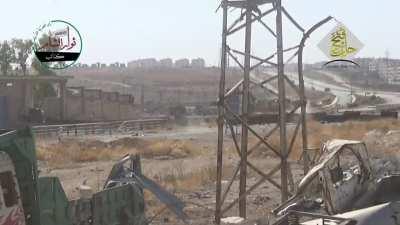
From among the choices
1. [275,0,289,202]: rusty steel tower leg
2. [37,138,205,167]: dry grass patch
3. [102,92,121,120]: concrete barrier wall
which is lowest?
[37,138,205,167]: dry grass patch

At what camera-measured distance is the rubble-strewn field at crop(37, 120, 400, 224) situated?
48.4 feet

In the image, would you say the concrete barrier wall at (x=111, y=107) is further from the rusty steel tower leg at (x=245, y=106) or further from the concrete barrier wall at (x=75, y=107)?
the rusty steel tower leg at (x=245, y=106)


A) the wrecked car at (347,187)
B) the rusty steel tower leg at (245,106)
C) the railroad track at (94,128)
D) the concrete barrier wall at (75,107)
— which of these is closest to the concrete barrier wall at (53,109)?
the concrete barrier wall at (75,107)

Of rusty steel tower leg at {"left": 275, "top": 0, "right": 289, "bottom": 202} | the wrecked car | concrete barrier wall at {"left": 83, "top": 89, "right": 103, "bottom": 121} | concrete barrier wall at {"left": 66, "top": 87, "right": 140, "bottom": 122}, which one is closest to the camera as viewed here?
the wrecked car

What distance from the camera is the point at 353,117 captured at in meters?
56.6

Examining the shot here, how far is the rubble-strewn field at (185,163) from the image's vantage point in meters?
14.8

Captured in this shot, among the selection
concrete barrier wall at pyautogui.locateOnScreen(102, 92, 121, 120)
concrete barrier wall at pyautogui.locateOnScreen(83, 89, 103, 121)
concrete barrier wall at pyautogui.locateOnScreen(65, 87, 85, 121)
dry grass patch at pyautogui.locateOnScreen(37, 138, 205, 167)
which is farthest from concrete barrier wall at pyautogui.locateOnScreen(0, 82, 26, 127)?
dry grass patch at pyautogui.locateOnScreen(37, 138, 205, 167)

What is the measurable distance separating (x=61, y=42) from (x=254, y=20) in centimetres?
2709

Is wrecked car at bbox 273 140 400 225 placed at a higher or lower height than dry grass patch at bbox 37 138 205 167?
higher

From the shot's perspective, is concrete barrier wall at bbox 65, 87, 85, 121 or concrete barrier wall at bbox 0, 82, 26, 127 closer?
concrete barrier wall at bbox 0, 82, 26, 127

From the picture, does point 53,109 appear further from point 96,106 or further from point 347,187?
point 347,187

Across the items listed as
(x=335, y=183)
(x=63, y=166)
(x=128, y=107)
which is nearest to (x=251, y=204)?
(x=335, y=183)

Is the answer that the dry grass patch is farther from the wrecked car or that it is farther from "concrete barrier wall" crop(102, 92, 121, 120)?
"concrete barrier wall" crop(102, 92, 121, 120)

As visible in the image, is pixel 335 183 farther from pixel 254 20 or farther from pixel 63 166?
pixel 63 166
